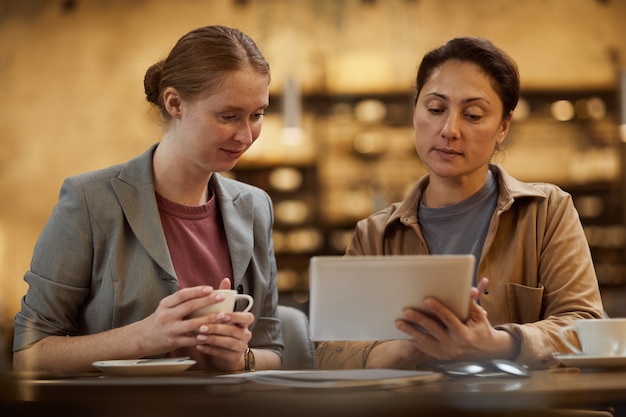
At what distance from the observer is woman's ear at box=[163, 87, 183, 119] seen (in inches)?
80.4

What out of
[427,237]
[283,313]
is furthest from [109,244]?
[427,237]

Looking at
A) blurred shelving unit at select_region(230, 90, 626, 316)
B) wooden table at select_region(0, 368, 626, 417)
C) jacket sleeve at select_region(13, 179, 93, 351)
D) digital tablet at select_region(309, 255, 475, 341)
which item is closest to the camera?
wooden table at select_region(0, 368, 626, 417)

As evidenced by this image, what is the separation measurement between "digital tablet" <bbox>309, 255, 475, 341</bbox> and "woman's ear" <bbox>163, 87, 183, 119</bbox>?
2.32ft

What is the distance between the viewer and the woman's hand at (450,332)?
61.7 inches

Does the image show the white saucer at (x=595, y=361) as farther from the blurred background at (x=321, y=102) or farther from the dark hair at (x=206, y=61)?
the blurred background at (x=321, y=102)

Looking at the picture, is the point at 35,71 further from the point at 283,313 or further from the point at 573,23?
the point at 283,313

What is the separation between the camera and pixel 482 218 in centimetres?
217

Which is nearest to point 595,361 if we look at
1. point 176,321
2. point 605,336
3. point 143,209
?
point 605,336

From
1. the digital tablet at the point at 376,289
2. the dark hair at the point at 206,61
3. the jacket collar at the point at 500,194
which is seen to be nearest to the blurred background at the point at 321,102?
the jacket collar at the point at 500,194

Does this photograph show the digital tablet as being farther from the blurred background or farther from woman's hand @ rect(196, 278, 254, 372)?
the blurred background

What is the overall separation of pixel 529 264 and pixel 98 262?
3.19ft

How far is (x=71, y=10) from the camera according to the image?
7.32m

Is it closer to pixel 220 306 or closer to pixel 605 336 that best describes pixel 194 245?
pixel 220 306

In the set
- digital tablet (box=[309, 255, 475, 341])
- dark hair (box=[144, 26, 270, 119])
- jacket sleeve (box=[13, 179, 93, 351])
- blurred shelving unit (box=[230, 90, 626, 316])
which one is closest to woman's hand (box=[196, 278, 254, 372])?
digital tablet (box=[309, 255, 475, 341])
